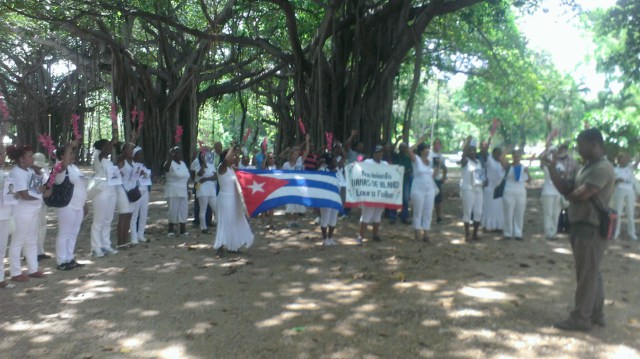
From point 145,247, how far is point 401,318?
4.84m

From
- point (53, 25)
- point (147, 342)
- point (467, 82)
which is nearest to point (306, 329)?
point (147, 342)

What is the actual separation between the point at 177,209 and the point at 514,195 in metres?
5.49

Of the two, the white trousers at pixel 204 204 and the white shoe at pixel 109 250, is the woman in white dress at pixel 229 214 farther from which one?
the white trousers at pixel 204 204

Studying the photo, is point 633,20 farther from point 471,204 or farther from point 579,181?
point 579,181

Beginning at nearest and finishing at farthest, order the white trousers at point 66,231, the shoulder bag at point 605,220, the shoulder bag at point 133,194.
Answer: the shoulder bag at point 605,220
the white trousers at point 66,231
the shoulder bag at point 133,194

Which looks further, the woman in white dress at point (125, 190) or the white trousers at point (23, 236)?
the woman in white dress at point (125, 190)

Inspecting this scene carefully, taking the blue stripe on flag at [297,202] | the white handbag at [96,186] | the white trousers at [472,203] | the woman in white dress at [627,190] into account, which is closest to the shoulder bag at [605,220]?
the blue stripe on flag at [297,202]

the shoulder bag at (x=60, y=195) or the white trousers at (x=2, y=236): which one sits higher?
the shoulder bag at (x=60, y=195)

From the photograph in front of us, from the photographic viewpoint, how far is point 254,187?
7.86m

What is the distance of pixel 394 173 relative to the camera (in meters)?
8.90

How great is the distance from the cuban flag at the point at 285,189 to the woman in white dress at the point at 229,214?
5.3 inches

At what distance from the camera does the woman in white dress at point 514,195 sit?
8.99 meters

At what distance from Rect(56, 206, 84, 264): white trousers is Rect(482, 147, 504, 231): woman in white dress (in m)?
6.45

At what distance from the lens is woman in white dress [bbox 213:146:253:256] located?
7.63 metres
